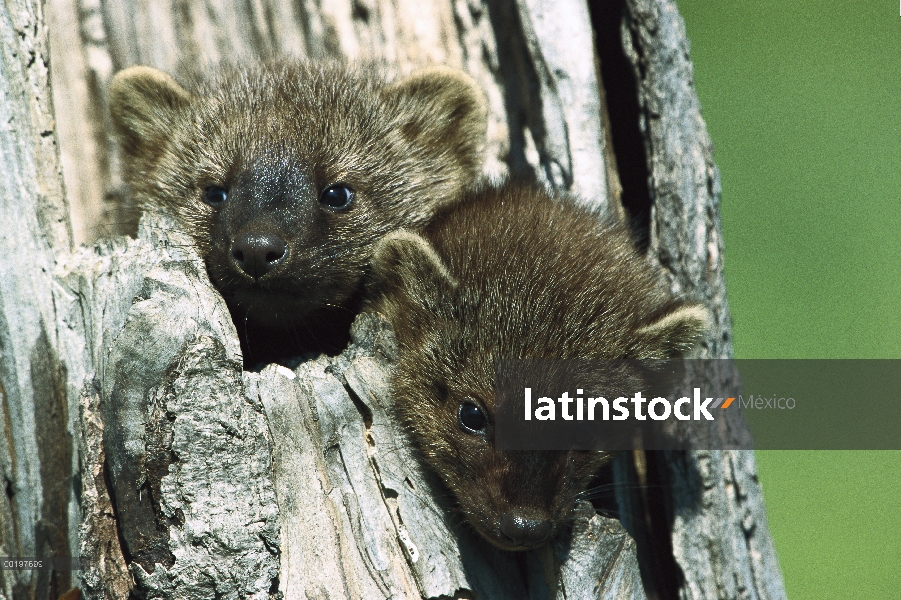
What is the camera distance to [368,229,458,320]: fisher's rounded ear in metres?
3.98

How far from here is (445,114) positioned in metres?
4.94

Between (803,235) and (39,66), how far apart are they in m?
5.41

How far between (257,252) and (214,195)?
80 cm

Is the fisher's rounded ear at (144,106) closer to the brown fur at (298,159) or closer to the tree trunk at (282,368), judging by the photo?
the brown fur at (298,159)

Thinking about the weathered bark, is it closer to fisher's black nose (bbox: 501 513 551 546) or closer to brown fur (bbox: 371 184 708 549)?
brown fur (bbox: 371 184 708 549)

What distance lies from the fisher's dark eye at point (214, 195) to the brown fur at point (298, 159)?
27mm

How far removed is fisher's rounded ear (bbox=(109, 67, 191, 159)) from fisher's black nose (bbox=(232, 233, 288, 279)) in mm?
1358

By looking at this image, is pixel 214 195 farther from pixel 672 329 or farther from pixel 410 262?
pixel 672 329

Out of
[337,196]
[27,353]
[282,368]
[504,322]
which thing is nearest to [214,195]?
[337,196]

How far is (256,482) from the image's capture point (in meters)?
3.34

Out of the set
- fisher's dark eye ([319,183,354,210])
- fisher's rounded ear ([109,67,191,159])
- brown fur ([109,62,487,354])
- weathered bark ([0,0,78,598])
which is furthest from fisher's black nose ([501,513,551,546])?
fisher's rounded ear ([109,67,191,159])

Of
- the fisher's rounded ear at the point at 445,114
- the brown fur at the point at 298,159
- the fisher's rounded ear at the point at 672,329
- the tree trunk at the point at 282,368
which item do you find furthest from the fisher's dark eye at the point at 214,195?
the fisher's rounded ear at the point at 672,329

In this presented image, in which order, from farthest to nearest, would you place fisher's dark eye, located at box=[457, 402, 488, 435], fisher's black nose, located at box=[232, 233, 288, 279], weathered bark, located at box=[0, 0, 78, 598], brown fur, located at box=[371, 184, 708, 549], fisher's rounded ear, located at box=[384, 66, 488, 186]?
fisher's rounded ear, located at box=[384, 66, 488, 186]
weathered bark, located at box=[0, 0, 78, 598]
fisher's black nose, located at box=[232, 233, 288, 279]
fisher's dark eye, located at box=[457, 402, 488, 435]
brown fur, located at box=[371, 184, 708, 549]

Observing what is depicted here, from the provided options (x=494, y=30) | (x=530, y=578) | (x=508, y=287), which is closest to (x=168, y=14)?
(x=494, y=30)
